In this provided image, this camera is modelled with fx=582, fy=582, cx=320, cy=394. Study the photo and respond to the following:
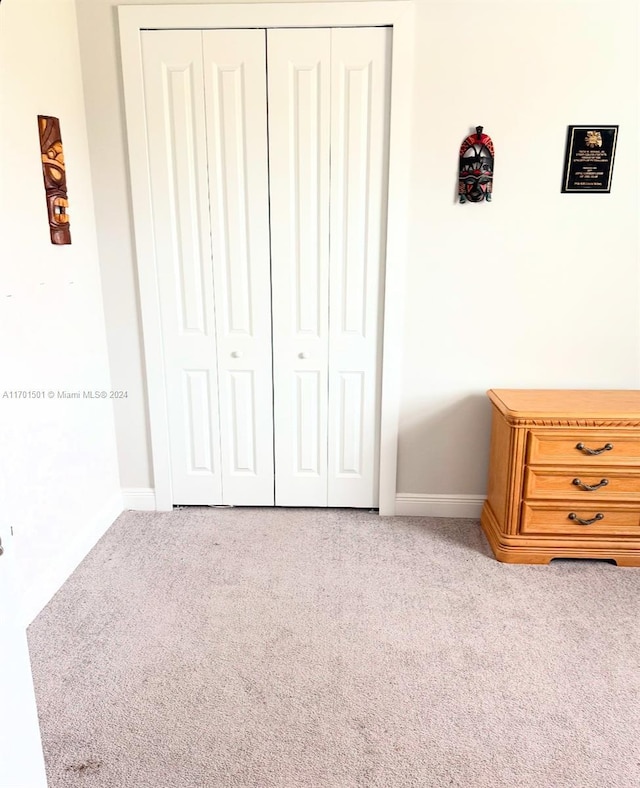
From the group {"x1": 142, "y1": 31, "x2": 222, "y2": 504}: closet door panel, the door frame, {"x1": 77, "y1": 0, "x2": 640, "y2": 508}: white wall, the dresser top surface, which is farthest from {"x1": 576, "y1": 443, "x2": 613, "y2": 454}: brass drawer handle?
{"x1": 142, "y1": 31, "x2": 222, "y2": 504}: closet door panel

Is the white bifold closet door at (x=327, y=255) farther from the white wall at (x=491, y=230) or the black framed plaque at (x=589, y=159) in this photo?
the black framed plaque at (x=589, y=159)

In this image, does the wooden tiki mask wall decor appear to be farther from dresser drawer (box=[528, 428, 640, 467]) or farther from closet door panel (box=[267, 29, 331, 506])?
dresser drawer (box=[528, 428, 640, 467])

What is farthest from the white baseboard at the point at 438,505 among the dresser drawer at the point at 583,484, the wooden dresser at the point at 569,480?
the dresser drawer at the point at 583,484

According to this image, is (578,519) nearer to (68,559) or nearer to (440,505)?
(440,505)

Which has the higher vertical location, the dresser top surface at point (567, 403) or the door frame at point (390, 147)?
the door frame at point (390, 147)

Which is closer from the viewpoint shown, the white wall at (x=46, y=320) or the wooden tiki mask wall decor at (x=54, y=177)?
the white wall at (x=46, y=320)

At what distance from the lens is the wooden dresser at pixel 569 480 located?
2.40 meters

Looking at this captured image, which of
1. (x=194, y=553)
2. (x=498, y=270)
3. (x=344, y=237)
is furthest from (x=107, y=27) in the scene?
(x=194, y=553)

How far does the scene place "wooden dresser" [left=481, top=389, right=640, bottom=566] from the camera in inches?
94.7

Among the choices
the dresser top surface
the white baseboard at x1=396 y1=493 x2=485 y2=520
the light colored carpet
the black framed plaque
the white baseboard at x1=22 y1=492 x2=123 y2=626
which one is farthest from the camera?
the white baseboard at x1=396 y1=493 x2=485 y2=520

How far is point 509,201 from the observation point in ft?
8.55

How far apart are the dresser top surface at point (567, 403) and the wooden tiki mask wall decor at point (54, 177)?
198 cm

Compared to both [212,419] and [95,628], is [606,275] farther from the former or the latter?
[95,628]

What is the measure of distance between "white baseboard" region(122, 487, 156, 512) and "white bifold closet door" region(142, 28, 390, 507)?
0.14m
